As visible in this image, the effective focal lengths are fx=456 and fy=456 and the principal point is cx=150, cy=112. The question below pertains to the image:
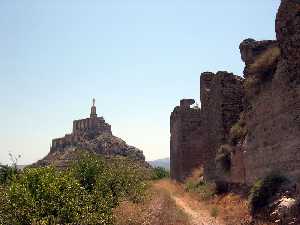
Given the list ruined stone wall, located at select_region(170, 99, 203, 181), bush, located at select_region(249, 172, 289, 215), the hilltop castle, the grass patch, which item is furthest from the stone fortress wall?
the hilltop castle

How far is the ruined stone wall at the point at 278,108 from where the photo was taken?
1352 centimetres

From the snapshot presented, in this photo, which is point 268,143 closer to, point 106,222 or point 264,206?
point 264,206

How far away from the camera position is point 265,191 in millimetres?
13961

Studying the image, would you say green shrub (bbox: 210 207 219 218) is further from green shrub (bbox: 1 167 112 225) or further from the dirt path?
green shrub (bbox: 1 167 112 225)

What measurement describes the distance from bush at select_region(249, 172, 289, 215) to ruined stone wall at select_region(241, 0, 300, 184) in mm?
306

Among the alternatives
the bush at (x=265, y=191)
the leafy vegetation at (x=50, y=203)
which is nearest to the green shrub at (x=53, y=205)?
the leafy vegetation at (x=50, y=203)

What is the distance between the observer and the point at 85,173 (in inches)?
928

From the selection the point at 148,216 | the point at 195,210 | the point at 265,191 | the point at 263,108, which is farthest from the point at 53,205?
the point at 195,210

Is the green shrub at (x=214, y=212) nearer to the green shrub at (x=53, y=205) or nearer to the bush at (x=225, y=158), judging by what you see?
the bush at (x=225, y=158)

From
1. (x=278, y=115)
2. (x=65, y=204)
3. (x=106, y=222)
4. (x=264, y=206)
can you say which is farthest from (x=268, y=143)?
(x=65, y=204)

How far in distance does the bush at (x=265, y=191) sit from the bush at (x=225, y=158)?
6062 millimetres

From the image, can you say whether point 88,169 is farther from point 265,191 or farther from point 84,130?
point 84,130

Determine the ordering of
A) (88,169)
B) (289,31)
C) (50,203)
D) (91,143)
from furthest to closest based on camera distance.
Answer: (91,143) < (88,169) < (289,31) < (50,203)

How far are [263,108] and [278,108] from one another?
1413 mm
